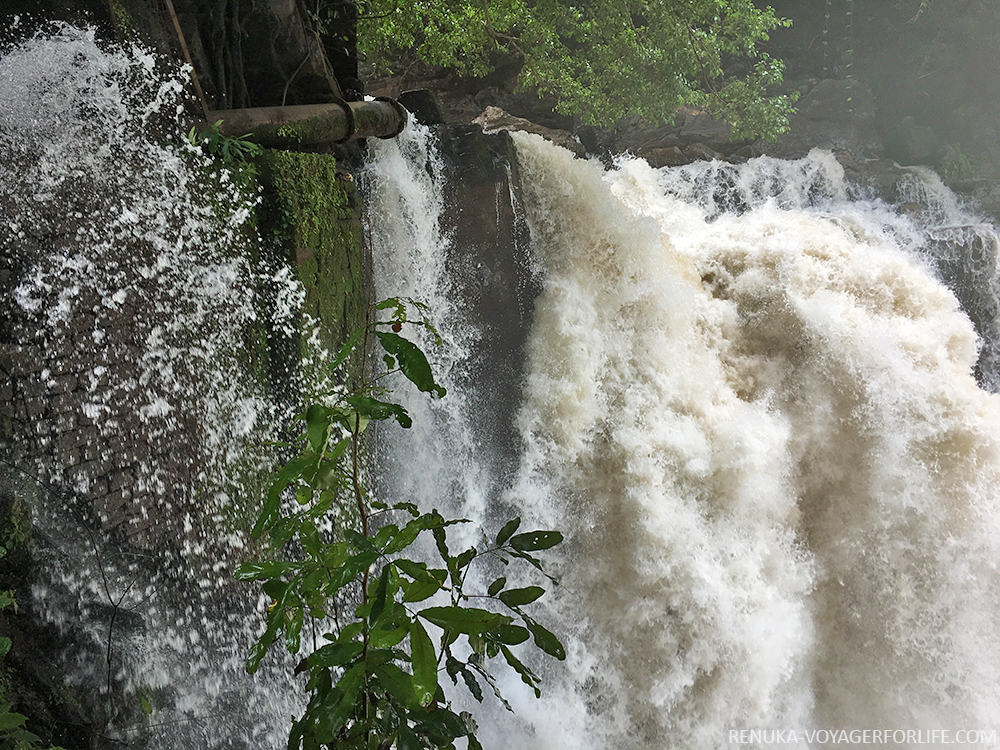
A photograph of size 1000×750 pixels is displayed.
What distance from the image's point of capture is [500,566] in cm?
469

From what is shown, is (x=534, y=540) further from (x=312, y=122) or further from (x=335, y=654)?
(x=312, y=122)

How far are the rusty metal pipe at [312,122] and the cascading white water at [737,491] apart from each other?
1.10ft

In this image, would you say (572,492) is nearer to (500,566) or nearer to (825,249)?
(500,566)

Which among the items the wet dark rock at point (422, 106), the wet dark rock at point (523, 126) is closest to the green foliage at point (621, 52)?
the wet dark rock at point (523, 126)

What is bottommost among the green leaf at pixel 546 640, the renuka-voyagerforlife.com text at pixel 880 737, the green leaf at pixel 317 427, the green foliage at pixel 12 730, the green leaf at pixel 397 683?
the renuka-voyagerforlife.com text at pixel 880 737

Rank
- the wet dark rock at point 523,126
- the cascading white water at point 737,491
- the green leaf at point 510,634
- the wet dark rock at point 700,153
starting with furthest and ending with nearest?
the wet dark rock at point 700,153
the wet dark rock at point 523,126
the cascading white water at point 737,491
the green leaf at point 510,634

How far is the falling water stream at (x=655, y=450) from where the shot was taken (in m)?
3.03

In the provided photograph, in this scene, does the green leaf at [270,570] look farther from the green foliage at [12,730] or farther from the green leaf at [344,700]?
the green foliage at [12,730]

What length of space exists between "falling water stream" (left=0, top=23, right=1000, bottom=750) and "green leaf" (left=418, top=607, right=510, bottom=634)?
2.16 m

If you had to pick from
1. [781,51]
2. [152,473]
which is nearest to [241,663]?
[152,473]

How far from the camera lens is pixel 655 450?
486cm

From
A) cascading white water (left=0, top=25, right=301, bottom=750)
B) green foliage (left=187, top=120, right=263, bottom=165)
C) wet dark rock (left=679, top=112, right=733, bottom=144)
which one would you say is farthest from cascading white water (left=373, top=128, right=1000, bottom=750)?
wet dark rock (left=679, top=112, right=733, bottom=144)

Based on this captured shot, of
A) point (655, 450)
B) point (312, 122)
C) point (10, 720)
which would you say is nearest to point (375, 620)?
point (10, 720)

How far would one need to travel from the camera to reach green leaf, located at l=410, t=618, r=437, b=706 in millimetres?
1169
